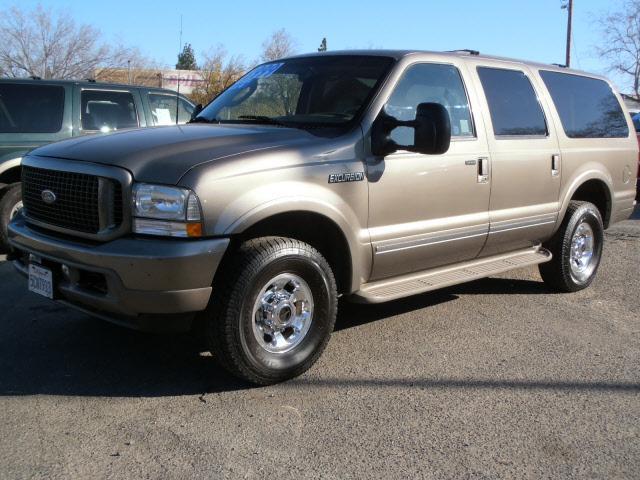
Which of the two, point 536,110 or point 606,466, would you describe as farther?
point 536,110

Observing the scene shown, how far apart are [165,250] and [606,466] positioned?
235cm

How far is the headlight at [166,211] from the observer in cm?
327

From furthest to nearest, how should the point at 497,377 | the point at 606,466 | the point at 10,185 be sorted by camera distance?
the point at 10,185
the point at 497,377
the point at 606,466

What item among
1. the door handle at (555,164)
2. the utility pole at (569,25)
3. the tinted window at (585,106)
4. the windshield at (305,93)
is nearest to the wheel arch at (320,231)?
the windshield at (305,93)

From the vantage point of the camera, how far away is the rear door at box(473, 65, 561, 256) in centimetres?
501

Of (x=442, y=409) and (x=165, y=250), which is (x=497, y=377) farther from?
(x=165, y=250)

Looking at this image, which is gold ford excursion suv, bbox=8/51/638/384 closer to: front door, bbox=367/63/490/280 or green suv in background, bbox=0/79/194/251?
front door, bbox=367/63/490/280

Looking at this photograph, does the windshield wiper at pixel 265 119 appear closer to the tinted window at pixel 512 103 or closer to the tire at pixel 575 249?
the tinted window at pixel 512 103

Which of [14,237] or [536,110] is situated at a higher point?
[536,110]

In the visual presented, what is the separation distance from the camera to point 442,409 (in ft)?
11.5

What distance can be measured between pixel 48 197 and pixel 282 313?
1.54 m

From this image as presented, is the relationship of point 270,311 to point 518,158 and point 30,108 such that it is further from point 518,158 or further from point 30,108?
point 30,108

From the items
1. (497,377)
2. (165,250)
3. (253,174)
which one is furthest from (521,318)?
(165,250)

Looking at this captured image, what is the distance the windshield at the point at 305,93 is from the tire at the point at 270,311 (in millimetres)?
1059
